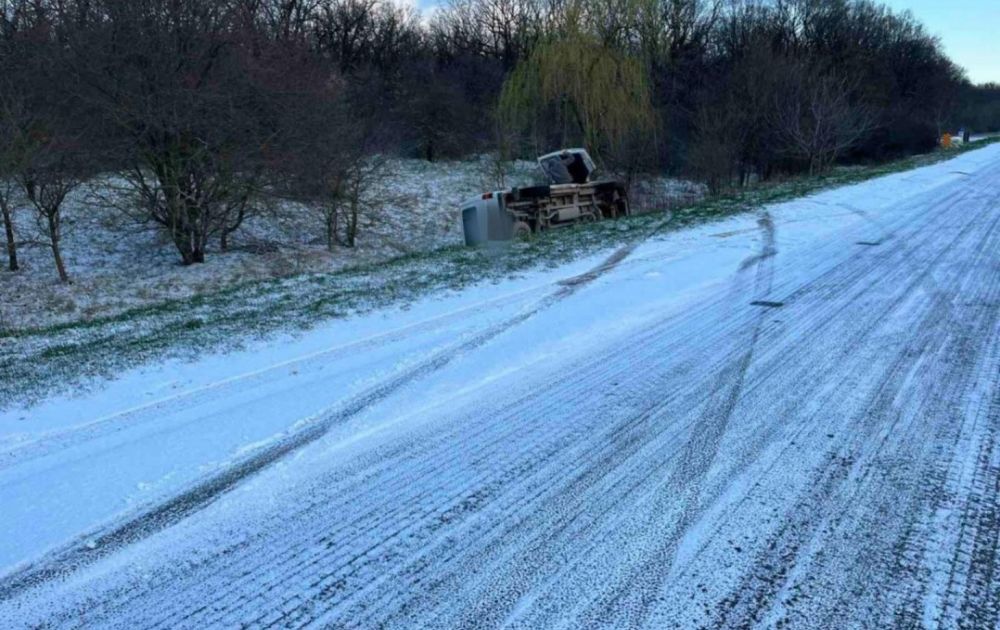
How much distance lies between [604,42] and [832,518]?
2220 centimetres

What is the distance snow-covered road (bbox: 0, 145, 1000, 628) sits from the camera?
2186 millimetres

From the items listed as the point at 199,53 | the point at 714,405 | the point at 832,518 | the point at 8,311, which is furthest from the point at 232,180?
the point at 832,518

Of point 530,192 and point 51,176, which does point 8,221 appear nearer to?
point 51,176

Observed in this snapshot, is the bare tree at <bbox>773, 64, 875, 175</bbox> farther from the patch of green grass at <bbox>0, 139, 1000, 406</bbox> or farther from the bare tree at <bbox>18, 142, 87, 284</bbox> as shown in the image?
the bare tree at <bbox>18, 142, 87, 284</bbox>

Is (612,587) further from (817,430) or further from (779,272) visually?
(779,272)

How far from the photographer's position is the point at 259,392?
412cm

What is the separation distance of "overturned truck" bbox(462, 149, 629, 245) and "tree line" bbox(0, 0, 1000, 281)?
4.27 metres

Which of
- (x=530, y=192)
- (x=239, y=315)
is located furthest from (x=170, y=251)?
(x=239, y=315)

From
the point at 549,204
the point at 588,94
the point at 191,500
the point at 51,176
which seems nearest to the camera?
the point at 191,500

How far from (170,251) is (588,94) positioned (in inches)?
559

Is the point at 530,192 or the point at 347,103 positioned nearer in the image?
the point at 530,192

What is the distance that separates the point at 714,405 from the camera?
11.8 ft

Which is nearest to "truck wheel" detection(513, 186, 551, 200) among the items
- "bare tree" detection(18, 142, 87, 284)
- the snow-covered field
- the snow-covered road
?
the snow-covered field

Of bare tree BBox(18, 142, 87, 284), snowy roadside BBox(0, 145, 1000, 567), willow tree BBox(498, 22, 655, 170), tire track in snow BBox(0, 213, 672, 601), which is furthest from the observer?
willow tree BBox(498, 22, 655, 170)
